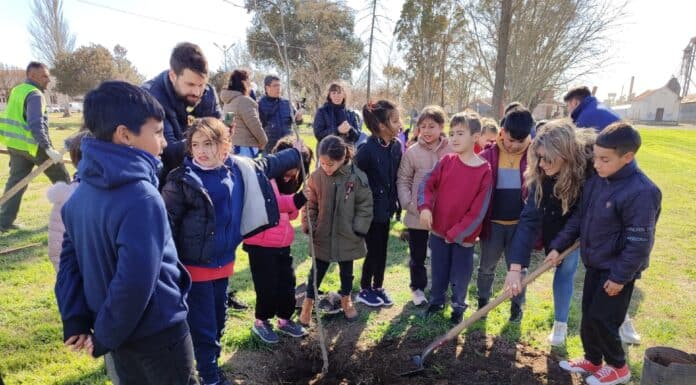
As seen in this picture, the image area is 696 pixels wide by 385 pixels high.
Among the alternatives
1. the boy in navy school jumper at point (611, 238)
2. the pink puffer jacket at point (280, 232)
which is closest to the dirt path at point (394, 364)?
the boy in navy school jumper at point (611, 238)

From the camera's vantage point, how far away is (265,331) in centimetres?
331

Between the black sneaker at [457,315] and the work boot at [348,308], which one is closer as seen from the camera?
the black sneaker at [457,315]

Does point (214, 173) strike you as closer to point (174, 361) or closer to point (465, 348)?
point (174, 361)

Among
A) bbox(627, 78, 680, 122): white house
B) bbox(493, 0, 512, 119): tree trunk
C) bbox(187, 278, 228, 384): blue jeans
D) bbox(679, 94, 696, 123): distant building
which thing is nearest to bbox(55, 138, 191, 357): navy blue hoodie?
bbox(187, 278, 228, 384): blue jeans

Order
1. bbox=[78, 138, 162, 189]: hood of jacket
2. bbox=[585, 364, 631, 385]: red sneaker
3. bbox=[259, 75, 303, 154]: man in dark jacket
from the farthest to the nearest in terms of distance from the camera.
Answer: bbox=[259, 75, 303, 154]: man in dark jacket, bbox=[585, 364, 631, 385]: red sneaker, bbox=[78, 138, 162, 189]: hood of jacket

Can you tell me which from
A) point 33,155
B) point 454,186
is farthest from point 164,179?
point 33,155

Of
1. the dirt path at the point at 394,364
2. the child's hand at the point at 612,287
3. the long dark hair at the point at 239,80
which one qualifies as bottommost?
the dirt path at the point at 394,364

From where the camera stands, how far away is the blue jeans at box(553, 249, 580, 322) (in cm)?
325

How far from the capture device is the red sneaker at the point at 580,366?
2.91 m

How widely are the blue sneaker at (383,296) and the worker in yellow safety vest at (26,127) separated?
4242 mm

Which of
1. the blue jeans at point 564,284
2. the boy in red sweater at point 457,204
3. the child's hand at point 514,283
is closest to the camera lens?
the child's hand at point 514,283

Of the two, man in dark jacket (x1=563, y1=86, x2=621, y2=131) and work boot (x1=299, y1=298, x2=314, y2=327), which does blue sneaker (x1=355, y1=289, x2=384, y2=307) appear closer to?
work boot (x1=299, y1=298, x2=314, y2=327)

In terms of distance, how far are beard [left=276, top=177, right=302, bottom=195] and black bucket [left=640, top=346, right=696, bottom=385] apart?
2.47 metres

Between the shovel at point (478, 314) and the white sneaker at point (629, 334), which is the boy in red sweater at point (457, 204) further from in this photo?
the white sneaker at point (629, 334)
